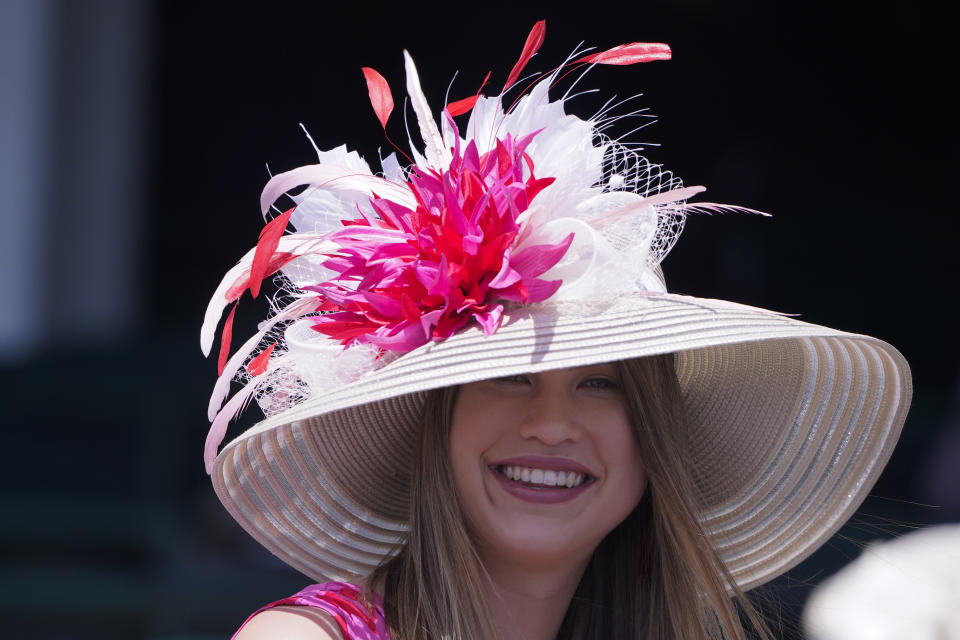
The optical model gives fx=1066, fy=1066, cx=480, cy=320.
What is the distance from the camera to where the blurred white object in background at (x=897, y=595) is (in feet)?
5.08

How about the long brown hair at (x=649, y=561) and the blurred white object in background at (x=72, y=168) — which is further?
the blurred white object in background at (x=72, y=168)

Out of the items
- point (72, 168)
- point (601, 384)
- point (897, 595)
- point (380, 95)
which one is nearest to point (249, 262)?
point (380, 95)

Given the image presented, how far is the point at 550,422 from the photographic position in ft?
4.38

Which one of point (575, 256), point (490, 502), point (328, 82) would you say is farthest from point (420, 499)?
point (328, 82)

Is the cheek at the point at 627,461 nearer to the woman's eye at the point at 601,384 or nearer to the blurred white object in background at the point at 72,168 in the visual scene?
the woman's eye at the point at 601,384

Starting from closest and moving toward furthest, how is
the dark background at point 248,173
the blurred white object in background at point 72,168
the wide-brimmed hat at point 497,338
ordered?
the wide-brimmed hat at point 497,338 → the dark background at point 248,173 → the blurred white object in background at point 72,168

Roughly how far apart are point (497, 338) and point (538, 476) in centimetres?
25

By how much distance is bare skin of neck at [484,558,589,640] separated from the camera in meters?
1.45

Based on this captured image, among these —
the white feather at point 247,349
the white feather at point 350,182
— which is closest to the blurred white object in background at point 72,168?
the white feather at point 247,349

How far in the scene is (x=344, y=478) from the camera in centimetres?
155

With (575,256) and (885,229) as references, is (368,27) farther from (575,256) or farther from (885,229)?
(575,256)

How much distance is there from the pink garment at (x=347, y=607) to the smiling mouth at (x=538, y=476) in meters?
0.24

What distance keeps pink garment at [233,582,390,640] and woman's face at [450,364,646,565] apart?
0.17 m

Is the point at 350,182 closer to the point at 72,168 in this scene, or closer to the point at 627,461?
the point at 627,461
